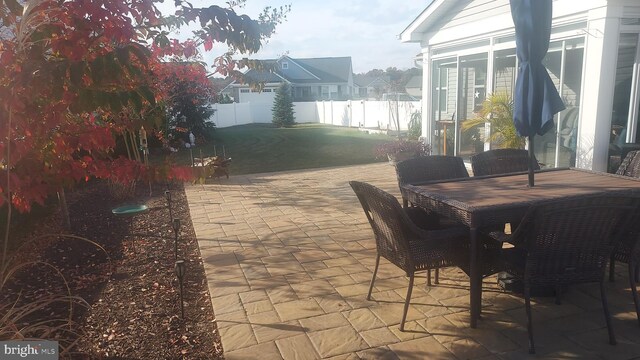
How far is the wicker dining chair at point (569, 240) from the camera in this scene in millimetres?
2693

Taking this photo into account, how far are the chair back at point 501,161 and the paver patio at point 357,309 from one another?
1238 mm

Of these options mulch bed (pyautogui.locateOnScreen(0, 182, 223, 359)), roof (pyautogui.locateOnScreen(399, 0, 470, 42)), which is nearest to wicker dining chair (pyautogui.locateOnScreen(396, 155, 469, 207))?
mulch bed (pyautogui.locateOnScreen(0, 182, 223, 359))

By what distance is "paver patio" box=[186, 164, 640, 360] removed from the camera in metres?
2.89

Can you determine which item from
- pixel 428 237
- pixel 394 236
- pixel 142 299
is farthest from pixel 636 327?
pixel 142 299

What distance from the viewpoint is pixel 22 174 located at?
2787mm

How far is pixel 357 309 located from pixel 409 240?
72cm

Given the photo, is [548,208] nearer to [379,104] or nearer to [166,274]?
[166,274]

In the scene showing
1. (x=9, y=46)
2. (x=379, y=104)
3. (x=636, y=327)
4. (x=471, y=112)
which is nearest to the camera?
(x=9, y=46)

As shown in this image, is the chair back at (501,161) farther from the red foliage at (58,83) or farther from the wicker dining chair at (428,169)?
the red foliage at (58,83)

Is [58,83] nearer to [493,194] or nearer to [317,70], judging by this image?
[493,194]

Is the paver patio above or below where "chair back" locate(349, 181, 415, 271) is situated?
below

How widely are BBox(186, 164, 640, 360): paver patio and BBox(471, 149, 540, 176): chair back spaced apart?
124cm

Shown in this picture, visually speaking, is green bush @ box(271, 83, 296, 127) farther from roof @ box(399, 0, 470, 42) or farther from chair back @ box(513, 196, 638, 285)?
chair back @ box(513, 196, 638, 285)

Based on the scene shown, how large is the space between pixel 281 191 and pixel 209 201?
54.5 inches
